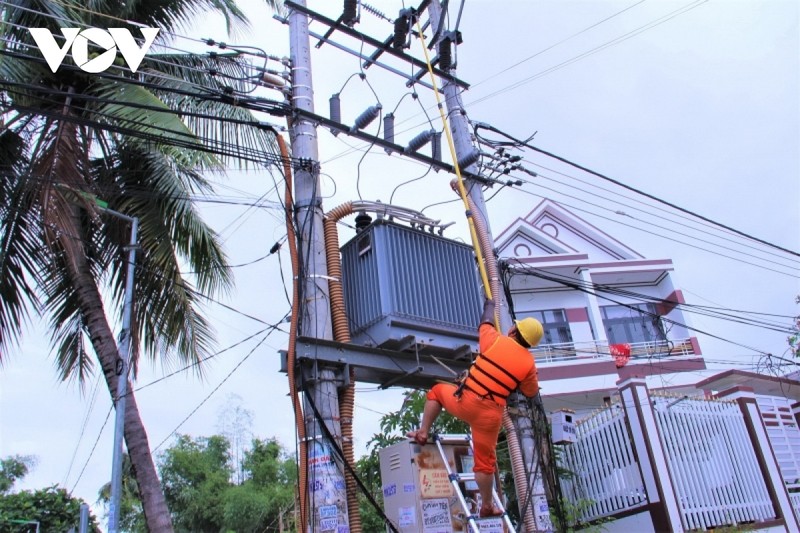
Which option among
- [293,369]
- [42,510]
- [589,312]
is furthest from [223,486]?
[293,369]

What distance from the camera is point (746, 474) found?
12250mm

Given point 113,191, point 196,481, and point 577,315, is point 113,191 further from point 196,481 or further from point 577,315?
point 196,481

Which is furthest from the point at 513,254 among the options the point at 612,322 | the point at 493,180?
the point at 493,180

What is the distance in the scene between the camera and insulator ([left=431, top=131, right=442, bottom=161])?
9.30 m

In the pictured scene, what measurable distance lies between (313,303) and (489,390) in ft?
6.53

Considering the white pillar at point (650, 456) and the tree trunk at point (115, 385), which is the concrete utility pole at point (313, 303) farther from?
the white pillar at point (650, 456)

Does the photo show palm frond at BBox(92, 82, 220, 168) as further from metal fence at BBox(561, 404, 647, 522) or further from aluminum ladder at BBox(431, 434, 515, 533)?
metal fence at BBox(561, 404, 647, 522)

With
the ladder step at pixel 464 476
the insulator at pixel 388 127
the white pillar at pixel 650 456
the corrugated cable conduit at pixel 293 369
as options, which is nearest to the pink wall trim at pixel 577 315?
the white pillar at pixel 650 456

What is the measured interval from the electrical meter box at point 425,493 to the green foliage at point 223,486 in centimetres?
2084

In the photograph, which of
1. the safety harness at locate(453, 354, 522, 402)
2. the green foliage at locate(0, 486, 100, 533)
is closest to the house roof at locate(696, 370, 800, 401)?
the safety harness at locate(453, 354, 522, 402)

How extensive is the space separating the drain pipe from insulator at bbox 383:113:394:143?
1416 mm

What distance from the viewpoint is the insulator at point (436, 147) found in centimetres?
930

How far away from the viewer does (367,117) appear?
8344 millimetres

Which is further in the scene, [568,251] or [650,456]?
[568,251]
